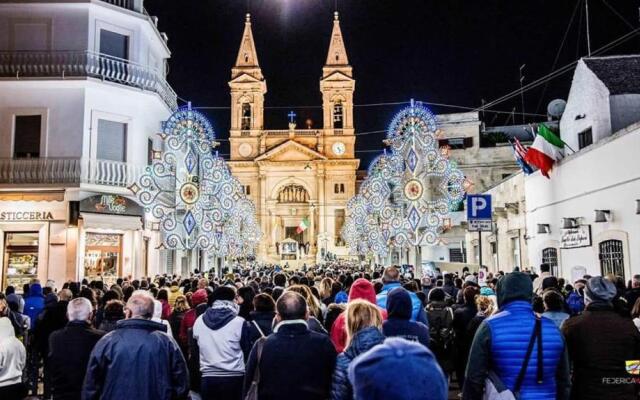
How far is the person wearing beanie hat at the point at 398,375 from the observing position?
268 centimetres

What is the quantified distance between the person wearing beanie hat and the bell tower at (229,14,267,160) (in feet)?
268

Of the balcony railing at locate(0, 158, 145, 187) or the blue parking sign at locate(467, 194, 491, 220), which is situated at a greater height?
the balcony railing at locate(0, 158, 145, 187)

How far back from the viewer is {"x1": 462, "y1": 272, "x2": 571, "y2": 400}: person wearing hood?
4.66 meters

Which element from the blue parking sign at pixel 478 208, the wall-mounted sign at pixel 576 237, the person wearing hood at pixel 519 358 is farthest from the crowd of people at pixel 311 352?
the wall-mounted sign at pixel 576 237

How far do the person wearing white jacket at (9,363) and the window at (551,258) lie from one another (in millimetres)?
18871

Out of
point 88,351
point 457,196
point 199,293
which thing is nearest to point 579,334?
point 88,351

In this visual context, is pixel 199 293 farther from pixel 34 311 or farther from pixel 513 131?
pixel 513 131

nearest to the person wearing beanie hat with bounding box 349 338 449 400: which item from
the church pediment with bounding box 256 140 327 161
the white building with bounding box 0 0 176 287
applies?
the white building with bounding box 0 0 176 287

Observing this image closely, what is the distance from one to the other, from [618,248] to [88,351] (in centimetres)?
1515

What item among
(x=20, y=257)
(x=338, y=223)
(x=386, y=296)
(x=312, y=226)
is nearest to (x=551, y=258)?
(x=386, y=296)

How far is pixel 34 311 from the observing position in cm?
1210

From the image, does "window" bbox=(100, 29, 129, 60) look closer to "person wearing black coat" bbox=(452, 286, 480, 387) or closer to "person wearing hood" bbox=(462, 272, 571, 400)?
"person wearing black coat" bbox=(452, 286, 480, 387)

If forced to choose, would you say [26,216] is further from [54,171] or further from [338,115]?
[338,115]

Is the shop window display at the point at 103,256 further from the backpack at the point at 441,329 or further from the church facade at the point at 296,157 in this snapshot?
the church facade at the point at 296,157
